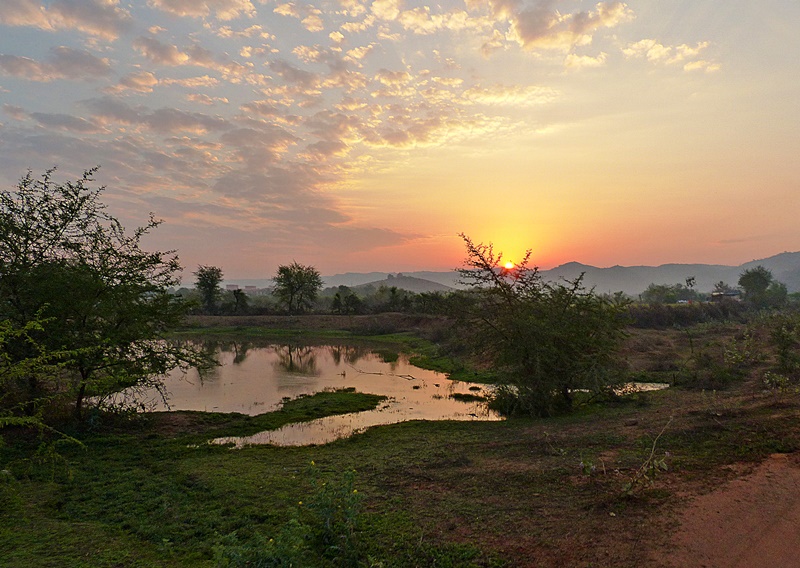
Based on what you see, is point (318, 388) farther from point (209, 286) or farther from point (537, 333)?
point (209, 286)

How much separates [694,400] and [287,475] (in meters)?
15.6

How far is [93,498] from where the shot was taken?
8.41 meters

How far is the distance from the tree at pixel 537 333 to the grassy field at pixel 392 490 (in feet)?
5.16

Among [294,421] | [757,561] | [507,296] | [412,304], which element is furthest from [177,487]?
[412,304]

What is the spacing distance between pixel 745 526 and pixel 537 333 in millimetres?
9250

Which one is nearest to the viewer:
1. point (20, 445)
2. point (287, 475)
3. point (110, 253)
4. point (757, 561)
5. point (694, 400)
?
point (757, 561)

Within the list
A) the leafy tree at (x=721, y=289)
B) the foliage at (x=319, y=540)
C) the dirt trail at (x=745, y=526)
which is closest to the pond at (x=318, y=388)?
the foliage at (x=319, y=540)

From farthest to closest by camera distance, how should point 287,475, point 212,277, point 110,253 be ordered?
point 212,277 → point 110,253 → point 287,475

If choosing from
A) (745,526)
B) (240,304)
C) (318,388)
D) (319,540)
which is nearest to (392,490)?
(319,540)

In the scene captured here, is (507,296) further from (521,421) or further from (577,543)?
(577,543)

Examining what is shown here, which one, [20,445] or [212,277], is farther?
[212,277]

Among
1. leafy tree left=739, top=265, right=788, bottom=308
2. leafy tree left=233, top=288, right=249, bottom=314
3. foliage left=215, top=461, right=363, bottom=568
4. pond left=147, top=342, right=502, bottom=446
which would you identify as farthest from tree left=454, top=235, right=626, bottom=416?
leafy tree left=739, top=265, right=788, bottom=308

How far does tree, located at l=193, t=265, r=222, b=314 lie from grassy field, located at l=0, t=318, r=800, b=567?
5259cm

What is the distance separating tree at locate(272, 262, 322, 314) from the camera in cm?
6538
